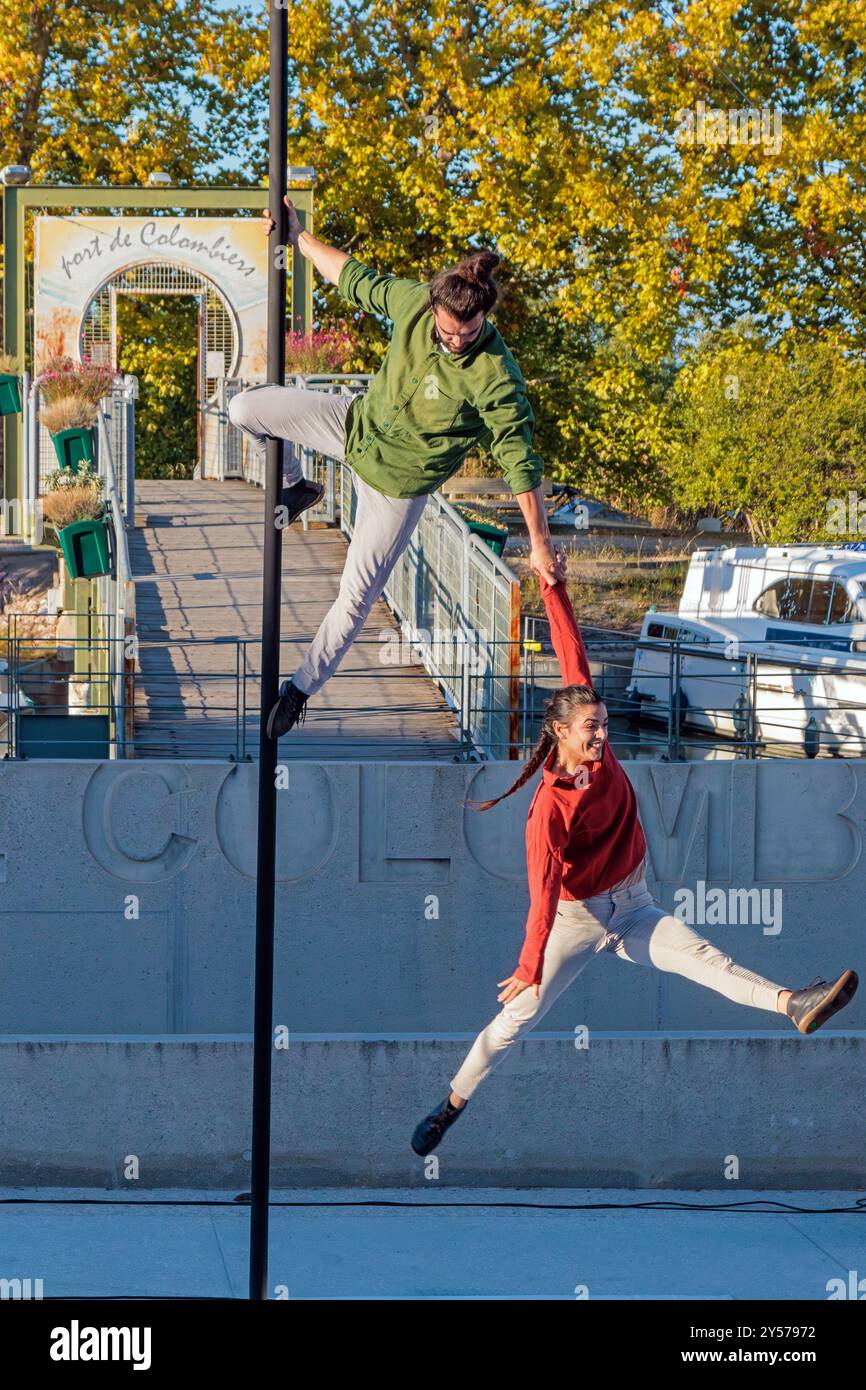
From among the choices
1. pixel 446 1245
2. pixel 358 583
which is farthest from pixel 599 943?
pixel 446 1245

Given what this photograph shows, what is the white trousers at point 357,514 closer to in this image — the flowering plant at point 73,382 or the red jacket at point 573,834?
the red jacket at point 573,834

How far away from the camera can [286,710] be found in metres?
6.91

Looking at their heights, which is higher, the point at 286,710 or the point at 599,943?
the point at 286,710

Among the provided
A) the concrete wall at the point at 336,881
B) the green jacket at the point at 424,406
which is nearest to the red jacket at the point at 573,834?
the green jacket at the point at 424,406

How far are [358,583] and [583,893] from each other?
1.75 meters

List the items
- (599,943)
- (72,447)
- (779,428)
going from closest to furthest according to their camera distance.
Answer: (599,943)
(72,447)
(779,428)

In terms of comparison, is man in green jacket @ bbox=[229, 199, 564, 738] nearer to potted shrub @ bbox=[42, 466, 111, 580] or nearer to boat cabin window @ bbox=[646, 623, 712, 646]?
potted shrub @ bbox=[42, 466, 111, 580]

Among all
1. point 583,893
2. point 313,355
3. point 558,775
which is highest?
point 313,355

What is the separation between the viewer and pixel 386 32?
28.8 m

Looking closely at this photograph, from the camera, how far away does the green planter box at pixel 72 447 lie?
20.2m

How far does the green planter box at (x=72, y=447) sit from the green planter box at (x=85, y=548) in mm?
5234

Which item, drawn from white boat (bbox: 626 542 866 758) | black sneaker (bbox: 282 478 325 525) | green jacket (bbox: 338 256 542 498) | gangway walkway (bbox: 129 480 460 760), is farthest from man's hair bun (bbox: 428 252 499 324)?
white boat (bbox: 626 542 866 758)

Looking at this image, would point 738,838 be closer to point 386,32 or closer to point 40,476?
point 40,476

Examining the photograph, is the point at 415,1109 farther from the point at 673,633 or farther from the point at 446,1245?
the point at 673,633
